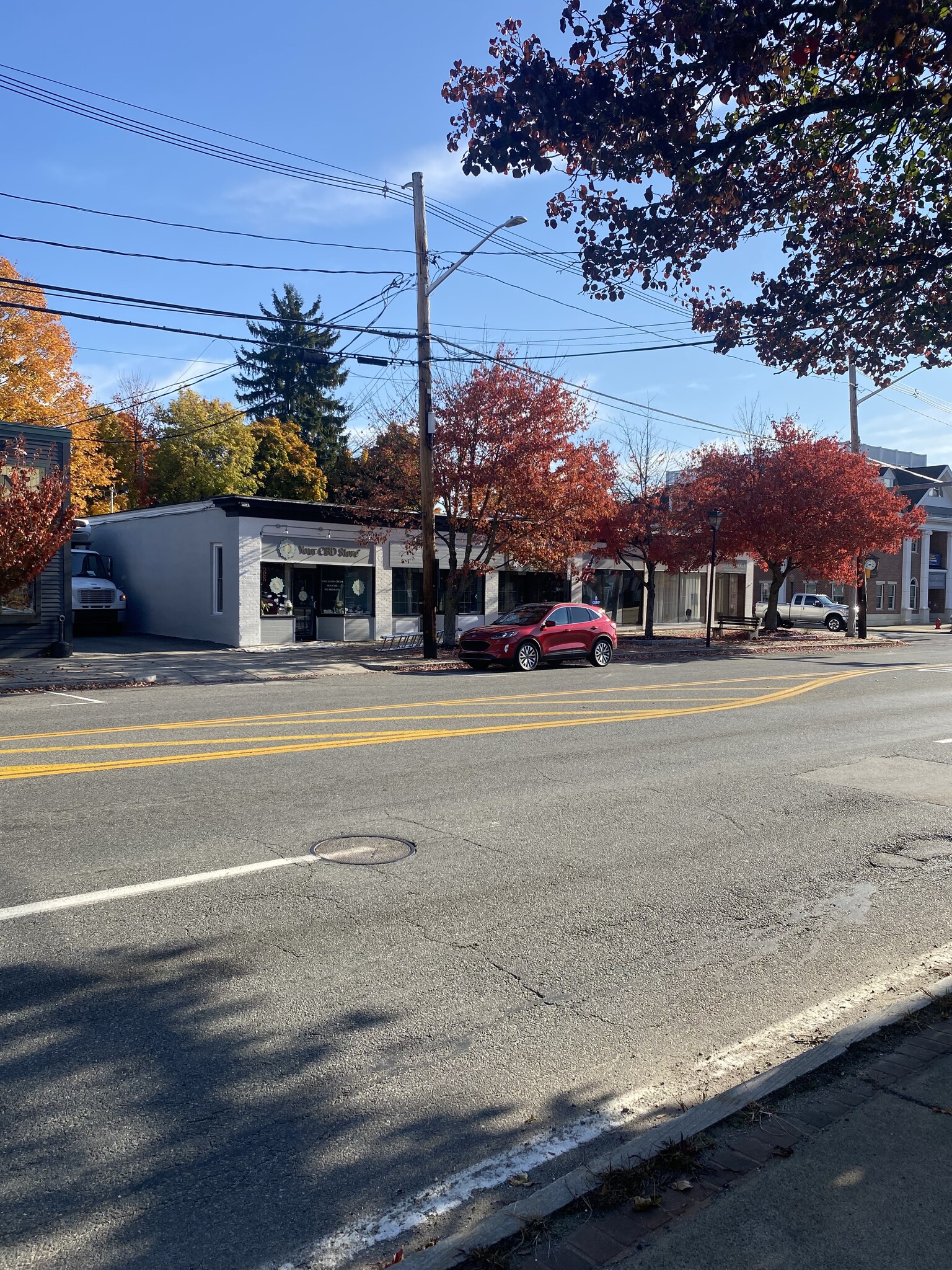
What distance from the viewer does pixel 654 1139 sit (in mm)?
3363

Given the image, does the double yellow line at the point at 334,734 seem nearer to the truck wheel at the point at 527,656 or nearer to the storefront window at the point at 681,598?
the truck wheel at the point at 527,656

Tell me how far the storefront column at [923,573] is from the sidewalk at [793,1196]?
6834 cm

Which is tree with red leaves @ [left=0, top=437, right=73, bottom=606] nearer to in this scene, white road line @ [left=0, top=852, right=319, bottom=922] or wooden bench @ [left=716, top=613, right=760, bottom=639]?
white road line @ [left=0, top=852, right=319, bottom=922]

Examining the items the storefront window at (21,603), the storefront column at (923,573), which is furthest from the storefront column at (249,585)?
the storefront column at (923,573)

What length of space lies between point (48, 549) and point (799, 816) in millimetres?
15193

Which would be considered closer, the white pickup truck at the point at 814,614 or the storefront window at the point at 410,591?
the storefront window at the point at 410,591

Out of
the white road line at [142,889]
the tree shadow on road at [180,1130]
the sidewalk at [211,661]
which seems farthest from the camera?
the sidewalk at [211,661]

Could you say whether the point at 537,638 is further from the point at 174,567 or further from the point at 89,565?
the point at 89,565

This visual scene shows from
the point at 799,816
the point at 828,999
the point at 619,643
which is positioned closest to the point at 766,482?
the point at 619,643

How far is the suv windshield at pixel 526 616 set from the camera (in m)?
22.9

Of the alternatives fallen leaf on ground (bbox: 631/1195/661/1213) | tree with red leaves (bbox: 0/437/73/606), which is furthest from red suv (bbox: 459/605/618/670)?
fallen leaf on ground (bbox: 631/1195/661/1213)

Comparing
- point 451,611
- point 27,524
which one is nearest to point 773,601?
point 451,611

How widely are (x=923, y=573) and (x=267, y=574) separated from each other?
52.7 meters

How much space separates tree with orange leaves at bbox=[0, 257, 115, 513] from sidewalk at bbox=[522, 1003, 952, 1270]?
3194 cm
